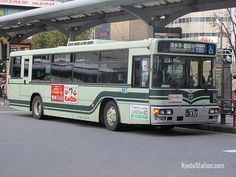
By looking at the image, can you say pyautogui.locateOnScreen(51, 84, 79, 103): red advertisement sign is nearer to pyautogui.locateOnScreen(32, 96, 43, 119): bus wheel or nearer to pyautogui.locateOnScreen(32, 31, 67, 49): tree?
pyautogui.locateOnScreen(32, 96, 43, 119): bus wheel

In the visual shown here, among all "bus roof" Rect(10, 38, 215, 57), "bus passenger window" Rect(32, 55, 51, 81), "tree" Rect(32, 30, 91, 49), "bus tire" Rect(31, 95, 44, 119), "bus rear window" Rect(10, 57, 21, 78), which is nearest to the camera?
"bus roof" Rect(10, 38, 215, 57)

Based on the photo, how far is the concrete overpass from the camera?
22.8 m

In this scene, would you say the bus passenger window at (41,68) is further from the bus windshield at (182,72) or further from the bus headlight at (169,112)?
the bus headlight at (169,112)

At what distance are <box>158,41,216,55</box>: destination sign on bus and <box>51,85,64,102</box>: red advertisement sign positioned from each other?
5.37 meters

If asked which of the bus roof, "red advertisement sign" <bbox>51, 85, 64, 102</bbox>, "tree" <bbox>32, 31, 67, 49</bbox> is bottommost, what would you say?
"red advertisement sign" <bbox>51, 85, 64, 102</bbox>

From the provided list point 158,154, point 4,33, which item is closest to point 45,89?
point 158,154

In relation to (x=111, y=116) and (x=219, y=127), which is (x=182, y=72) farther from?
(x=111, y=116)

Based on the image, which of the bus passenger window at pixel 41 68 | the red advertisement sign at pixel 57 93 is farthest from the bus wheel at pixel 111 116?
the bus passenger window at pixel 41 68

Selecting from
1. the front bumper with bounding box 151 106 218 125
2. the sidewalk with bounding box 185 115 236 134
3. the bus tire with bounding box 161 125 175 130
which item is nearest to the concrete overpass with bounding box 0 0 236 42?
the sidewalk with bounding box 185 115 236 134

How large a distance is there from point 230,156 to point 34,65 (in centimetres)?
1176

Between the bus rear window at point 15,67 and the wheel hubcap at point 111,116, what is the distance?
7.15 metres

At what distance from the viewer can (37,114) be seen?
2048 cm

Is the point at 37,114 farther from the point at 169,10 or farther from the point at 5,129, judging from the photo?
the point at 169,10

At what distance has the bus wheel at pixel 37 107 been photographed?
792 inches
